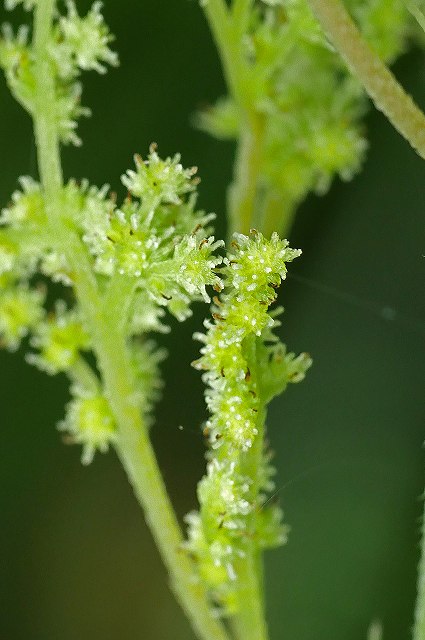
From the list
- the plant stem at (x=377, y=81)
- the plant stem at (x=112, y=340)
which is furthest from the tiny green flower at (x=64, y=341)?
the plant stem at (x=377, y=81)

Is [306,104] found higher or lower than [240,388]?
higher

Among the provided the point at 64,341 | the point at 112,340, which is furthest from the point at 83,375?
the point at 112,340

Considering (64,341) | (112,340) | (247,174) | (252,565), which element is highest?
(247,174)

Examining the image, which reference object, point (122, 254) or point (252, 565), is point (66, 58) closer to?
point (122, 254)

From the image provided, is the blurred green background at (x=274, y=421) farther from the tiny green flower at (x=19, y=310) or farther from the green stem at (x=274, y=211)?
the tiny green flower at (x=19, y=310)

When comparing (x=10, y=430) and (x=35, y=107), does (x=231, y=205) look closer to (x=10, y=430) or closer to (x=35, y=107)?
(x=35, y=107)

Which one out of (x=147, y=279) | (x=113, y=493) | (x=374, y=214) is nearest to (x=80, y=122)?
(x=374, y=214)
